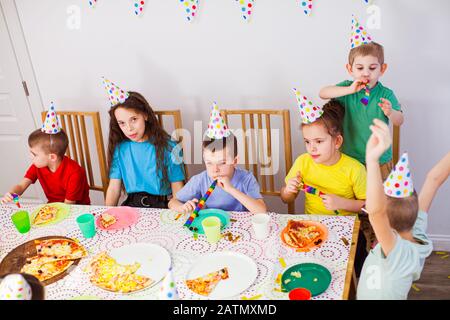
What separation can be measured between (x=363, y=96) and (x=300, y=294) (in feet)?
3.49

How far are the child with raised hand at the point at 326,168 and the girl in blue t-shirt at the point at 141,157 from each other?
630 millimetres

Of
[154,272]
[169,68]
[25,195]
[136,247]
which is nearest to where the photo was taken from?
[154,272]

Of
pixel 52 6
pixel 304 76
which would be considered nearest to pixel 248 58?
pixel 304 76

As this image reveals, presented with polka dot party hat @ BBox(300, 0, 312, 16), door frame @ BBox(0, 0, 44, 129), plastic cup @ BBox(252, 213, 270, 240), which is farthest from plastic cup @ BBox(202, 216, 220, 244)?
door frame @ BBox(0, 0, 44, 129)

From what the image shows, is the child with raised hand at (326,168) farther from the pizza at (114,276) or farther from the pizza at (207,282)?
the pizza at (114,276)

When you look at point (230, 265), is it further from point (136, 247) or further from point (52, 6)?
point (52, 6)

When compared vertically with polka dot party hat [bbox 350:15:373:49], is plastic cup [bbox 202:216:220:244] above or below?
below

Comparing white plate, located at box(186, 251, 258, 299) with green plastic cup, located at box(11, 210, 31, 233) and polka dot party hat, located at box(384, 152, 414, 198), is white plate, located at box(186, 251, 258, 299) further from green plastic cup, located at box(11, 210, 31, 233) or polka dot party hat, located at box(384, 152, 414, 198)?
green plastic cup, located at box(11, 210, 31, 233)

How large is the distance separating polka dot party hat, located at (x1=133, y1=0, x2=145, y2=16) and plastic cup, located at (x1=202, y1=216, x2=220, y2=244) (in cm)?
133

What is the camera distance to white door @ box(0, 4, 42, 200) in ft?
9.16

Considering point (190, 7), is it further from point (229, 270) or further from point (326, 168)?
point (229, 270)

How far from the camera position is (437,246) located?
103 inches

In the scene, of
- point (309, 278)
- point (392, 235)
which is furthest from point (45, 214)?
point (392, 235)
